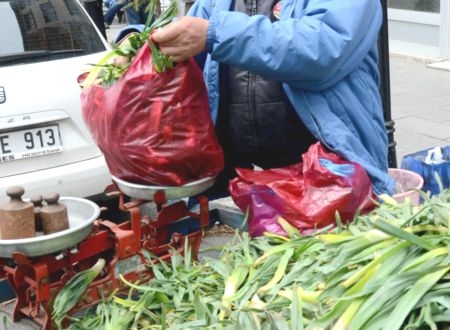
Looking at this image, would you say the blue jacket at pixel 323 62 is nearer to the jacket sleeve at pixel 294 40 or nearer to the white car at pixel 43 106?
the jacket sleeve at pixel 294 40

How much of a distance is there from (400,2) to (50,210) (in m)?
9.83

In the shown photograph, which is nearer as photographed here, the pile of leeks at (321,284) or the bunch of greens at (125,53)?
the pile of leeks at (321,284)

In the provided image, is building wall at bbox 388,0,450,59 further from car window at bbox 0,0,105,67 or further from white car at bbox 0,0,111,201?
white car at bbox 0,0,111,201

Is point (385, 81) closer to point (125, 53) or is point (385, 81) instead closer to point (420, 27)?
point (125, 53)

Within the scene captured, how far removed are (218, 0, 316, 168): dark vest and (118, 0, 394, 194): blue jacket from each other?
0.06 metres

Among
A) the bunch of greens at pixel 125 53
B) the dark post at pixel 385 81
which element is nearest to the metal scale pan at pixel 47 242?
the bunch of greens at pixel 125 53

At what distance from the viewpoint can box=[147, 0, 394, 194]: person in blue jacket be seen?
2463 mm

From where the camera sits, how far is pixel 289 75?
2.52 metres

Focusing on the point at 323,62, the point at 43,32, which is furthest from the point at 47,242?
the point at 43,32

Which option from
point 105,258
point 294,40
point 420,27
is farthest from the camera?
point 420,27

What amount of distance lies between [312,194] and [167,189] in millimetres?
575

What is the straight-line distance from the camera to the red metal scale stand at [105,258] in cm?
264

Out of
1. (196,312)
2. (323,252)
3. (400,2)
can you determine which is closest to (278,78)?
(323,252)

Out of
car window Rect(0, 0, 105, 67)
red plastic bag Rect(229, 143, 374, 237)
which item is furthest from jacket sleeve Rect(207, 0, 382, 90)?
car window Rect(0, 0, 105, 67)
